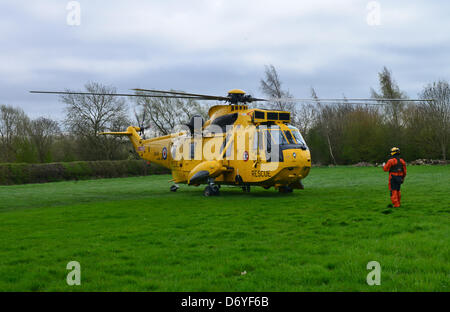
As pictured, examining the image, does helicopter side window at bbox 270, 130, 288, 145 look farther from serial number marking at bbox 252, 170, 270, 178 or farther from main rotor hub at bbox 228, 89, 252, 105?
main rotor hub at bbox 228, 89, 252, 105

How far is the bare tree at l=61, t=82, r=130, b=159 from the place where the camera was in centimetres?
4484

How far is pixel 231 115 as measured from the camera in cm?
1734

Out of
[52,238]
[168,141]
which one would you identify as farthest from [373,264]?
[168,141]

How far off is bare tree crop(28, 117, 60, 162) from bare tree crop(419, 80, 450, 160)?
41.1m

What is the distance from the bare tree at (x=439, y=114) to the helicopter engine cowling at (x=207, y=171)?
32716mm

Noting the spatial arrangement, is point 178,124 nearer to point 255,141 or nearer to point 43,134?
point 43,134

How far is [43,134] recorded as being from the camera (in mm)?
46969

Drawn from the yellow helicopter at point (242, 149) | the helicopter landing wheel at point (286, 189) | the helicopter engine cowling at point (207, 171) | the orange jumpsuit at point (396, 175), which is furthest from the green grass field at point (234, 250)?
the helicopter landing wheel at point (286, 189)

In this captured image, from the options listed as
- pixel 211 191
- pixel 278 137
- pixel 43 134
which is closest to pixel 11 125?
pixel 43 134

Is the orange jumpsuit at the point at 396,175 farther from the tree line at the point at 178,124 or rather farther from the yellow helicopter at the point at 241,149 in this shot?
the tree line at the point at 178,124

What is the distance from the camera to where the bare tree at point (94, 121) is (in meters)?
44.8

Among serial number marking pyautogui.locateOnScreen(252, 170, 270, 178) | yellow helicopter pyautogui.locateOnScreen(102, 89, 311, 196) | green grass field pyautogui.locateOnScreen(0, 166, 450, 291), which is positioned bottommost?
green grass field pyautogui.locateOnScreen(0, 166, 450, 291)

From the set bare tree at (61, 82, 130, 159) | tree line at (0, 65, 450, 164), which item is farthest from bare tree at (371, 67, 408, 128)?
bare tree at (61, 82, 130, 159)

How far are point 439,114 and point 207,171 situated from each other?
115 ft
